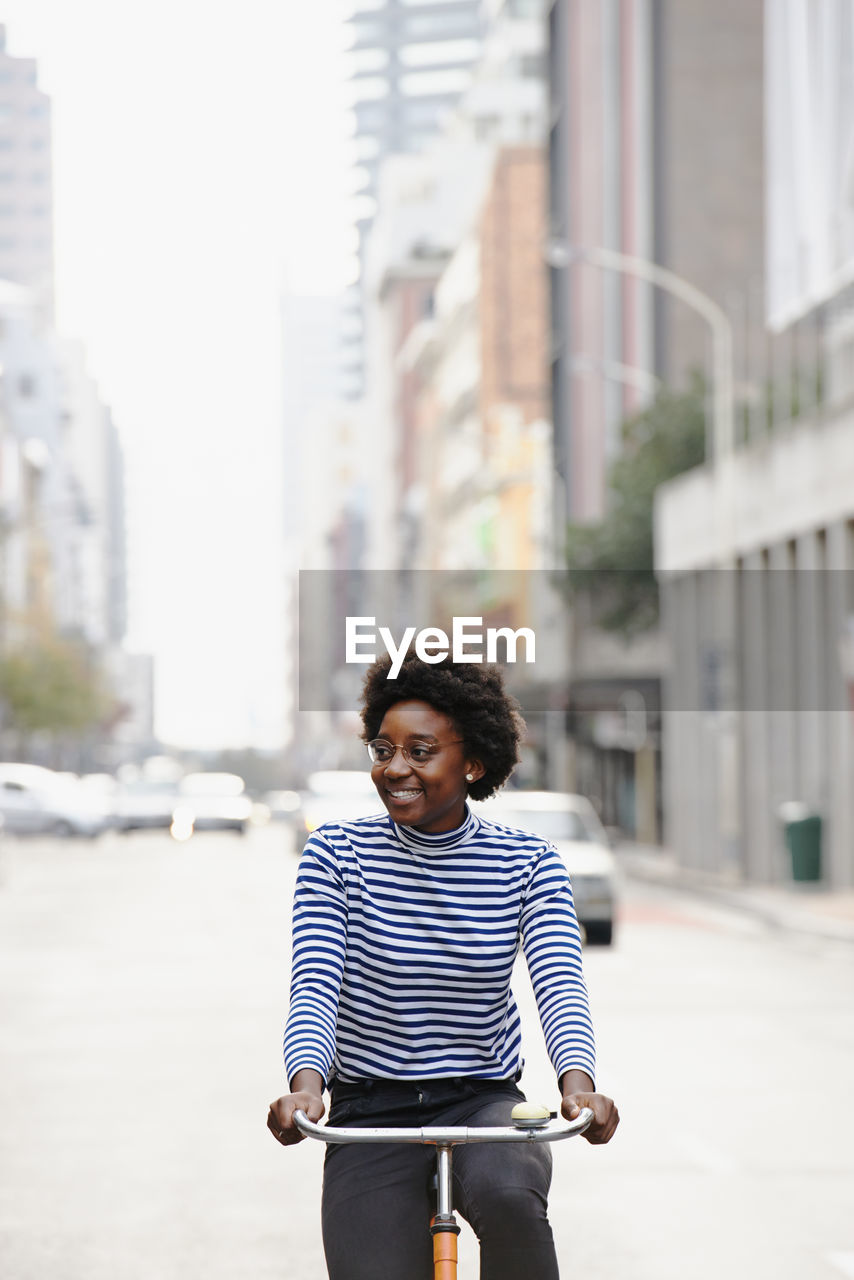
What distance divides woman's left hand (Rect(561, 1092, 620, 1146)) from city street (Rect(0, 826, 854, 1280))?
3554 millimetres

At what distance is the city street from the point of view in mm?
8164

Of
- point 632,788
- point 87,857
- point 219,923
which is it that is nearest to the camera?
point 219,923

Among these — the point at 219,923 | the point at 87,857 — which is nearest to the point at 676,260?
the point at 87,857

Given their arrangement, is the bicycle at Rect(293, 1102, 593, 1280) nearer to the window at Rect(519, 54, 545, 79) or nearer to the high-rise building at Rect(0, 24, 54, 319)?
the high-rise building at Rect(0, 24, 54, 319)

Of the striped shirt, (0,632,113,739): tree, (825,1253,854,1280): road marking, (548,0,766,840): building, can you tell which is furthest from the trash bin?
(0,632,113,739): tree

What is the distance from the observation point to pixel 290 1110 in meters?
4.16

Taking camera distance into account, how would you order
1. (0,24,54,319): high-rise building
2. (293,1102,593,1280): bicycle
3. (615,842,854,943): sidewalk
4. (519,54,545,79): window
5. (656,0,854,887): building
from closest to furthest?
(293,1102,593,1280): bicycle → (615,842,854,943): sidewalk → (656,0,854,887): building → (0,24,54,319): high-rise building → (519,54,545,79): window

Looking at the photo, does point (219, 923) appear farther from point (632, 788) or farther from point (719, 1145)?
point (632, 788)

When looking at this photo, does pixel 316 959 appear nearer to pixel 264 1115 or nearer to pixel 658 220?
pixel 264 1115

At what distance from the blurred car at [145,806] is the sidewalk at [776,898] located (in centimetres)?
2183

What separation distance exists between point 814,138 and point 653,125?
1272 inches

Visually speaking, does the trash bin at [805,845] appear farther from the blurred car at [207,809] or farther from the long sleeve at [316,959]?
the blurred car at [207,809]

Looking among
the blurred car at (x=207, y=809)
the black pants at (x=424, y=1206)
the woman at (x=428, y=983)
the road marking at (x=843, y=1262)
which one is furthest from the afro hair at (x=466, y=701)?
the blurred car at (x=207, y=809)

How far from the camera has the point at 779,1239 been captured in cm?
830
